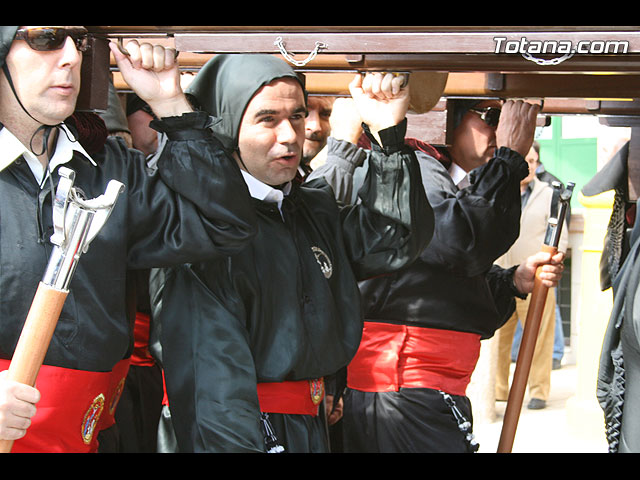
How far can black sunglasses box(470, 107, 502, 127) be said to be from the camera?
368 cm

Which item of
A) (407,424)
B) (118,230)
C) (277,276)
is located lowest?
(407,424)

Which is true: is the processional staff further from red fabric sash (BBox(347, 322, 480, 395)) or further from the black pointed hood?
red fabric sash (BBox(347, 322, 480, 395))

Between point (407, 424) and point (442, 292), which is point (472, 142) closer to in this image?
point (442, 292)

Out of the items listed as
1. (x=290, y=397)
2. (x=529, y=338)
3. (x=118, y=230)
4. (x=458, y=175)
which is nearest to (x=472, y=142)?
(x=458, y=175)

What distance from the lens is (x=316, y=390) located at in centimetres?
277

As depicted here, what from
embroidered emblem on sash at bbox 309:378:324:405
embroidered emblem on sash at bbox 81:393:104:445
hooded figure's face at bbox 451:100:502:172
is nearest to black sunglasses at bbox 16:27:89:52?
embroidered emblem on sash at bbox 81:393:104:445

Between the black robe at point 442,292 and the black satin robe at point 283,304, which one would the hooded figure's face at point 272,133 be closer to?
the black satin robe at point 283,304

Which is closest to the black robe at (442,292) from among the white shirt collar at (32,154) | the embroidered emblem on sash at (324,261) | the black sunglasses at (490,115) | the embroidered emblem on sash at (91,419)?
the black sunglasses at (490,115)

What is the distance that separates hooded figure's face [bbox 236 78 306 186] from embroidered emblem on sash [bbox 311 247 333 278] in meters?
0.23

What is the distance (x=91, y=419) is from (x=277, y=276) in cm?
64

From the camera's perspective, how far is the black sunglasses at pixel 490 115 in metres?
3.68

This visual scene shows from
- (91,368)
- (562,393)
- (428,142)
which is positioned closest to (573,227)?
(562,393)

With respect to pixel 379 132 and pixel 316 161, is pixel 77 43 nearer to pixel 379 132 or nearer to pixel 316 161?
pixel 379 132

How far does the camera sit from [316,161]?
4539mm
